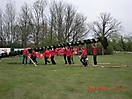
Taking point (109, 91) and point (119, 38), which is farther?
point (119, 38)

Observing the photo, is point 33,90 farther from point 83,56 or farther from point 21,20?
point 21,20

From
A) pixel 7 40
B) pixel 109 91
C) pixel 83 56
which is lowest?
pixel 109 91

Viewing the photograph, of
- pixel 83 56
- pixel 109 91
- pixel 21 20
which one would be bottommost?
pixel 109 91

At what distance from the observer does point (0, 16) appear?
146ft

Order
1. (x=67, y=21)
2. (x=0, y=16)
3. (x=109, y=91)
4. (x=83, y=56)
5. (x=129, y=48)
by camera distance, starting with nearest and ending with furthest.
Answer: (x=109, y=91) < (x=83, y=56) < (x=0, y=16) < (x=67, y=21) < (x=129, y=48)

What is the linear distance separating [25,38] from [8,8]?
314 inches

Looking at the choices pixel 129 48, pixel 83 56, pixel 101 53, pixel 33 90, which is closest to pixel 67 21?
pixel 101 53

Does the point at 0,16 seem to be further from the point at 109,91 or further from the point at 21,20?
the point at 109,91

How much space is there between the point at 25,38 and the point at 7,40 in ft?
14.6

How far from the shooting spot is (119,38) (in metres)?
73.1

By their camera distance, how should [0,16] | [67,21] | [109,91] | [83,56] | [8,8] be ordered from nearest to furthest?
1. [109,91]
2. [83,56]
3. [8,8]
4. [0,16]
5. [67,21]

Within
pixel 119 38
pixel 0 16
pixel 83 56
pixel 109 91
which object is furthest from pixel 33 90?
pixel 119 38

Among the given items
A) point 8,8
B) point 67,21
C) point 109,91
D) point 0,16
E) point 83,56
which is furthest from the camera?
point 67,21

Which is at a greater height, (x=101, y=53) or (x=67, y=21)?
(x=67, y=21)
